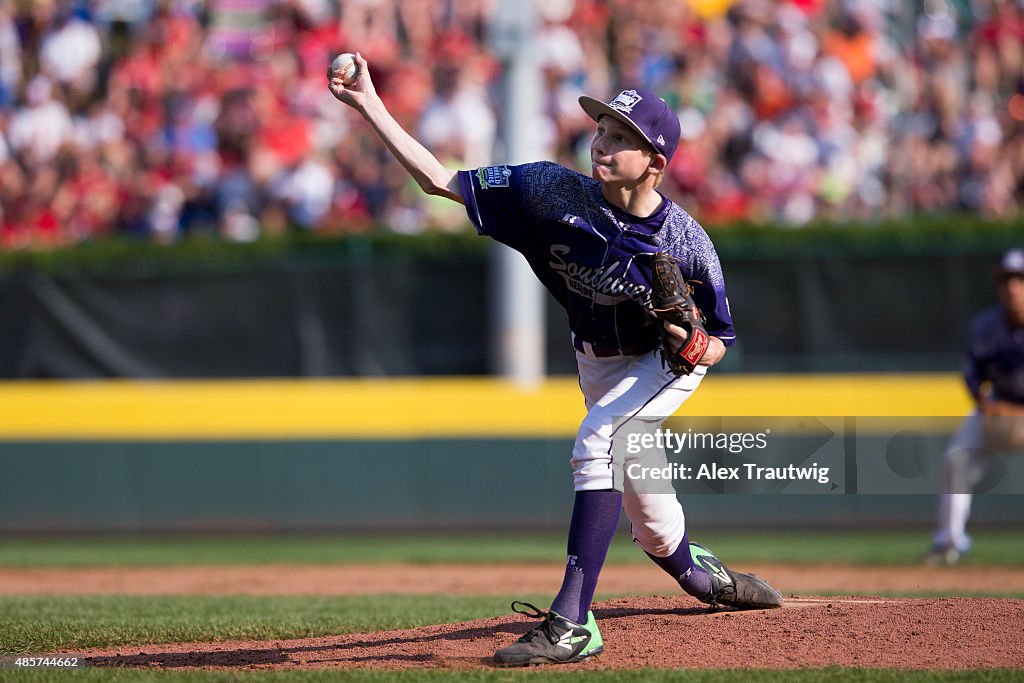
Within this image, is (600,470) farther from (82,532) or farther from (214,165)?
(214,165)

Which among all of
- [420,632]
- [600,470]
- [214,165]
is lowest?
[420,632]

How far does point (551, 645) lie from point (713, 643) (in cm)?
76

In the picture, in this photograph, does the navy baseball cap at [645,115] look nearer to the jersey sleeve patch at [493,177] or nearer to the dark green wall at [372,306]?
the jersey sleeve patch at [493,177]

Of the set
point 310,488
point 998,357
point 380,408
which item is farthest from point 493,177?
point 310,488

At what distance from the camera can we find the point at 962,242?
1159cm

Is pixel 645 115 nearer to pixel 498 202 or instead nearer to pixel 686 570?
pixel 498 202

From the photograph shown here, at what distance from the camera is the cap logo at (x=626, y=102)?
4973 millimetres

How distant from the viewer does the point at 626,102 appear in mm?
5012

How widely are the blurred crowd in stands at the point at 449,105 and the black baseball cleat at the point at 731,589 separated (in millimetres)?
6554

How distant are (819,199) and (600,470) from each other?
9.27 meters

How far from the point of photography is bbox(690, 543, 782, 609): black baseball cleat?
5797mm

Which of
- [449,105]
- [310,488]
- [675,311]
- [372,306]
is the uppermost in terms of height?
[449,105]

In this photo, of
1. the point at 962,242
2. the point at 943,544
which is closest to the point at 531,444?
the point at 943,544

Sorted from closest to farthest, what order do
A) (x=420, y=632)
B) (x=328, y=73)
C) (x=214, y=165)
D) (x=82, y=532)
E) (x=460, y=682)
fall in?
(x=460, y=682)
(x=328, y=73)
(x=420, y=632)
(x=82, y=532)
(x=214, y=165)
